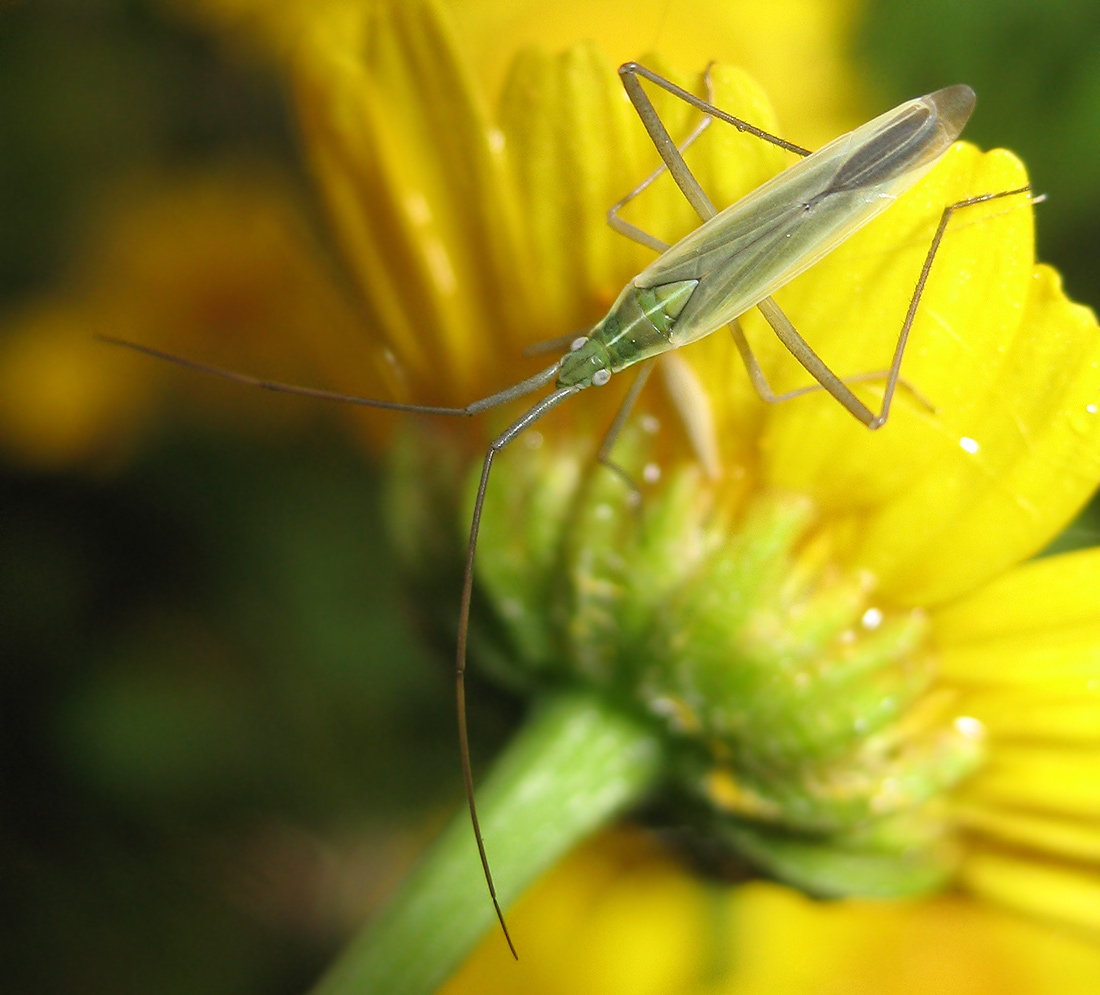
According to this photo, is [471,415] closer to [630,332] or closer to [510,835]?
[630,332]

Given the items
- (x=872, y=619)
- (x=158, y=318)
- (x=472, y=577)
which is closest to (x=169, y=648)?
(x=158, y=318)

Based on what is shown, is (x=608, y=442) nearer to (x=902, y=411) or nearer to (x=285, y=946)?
(x=902, y=411)

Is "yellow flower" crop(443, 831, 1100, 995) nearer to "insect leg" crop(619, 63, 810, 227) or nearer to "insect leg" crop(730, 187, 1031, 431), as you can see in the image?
"insect leg" crop(730, 187, 1031, 431)

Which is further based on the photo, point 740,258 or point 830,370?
point 740,258

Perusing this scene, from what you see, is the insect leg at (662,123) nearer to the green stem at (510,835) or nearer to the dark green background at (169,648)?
the green stem at (510,835)

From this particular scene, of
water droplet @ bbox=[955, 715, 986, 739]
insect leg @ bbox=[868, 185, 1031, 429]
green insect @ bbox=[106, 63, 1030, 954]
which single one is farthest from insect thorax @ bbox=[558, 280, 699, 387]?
water droplet @ bbox=[955, 715, 986, 739]

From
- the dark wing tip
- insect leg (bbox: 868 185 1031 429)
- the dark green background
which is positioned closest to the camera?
insect leg (bbox: 868 185 1031 429)
